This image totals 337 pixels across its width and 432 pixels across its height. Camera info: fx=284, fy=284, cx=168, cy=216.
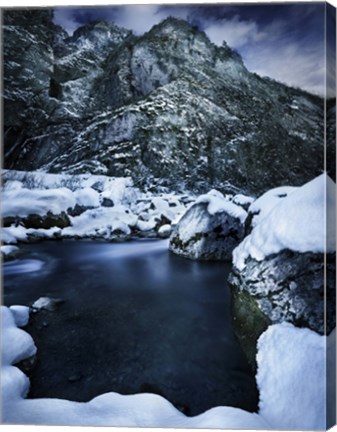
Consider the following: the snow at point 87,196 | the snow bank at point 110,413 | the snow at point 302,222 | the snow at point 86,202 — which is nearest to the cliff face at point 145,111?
the snow at point 86,202

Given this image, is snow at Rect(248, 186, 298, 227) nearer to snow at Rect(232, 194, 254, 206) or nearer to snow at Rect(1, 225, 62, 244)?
snow at Rect(232, 194, 254, 206)

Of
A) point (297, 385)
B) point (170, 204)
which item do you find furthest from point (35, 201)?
point (297, 385)

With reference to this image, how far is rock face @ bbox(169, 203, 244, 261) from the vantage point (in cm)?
355

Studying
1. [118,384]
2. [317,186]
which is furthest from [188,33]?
[118,384]

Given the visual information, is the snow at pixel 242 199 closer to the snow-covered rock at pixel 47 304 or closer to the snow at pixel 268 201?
the snow at pixel 268 201

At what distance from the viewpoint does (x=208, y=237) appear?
377cm

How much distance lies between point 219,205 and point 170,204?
1.74ft

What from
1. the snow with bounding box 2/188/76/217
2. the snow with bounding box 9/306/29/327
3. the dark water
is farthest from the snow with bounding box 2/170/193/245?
the snow with bounding box 9/306/29/327

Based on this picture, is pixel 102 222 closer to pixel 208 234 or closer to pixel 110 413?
pixel 208 234

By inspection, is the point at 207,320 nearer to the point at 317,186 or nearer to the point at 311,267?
the point at 311,267

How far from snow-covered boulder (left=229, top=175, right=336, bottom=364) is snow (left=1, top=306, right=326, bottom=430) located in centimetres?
11

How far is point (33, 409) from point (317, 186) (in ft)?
7.94

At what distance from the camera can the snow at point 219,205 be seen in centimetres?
272

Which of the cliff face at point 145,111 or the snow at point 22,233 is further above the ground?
the cliff face at point 145,111
